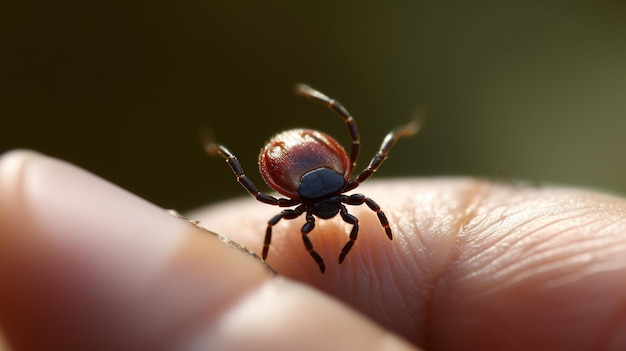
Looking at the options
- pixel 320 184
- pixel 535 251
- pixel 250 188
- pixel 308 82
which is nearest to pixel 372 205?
pixel 320 184

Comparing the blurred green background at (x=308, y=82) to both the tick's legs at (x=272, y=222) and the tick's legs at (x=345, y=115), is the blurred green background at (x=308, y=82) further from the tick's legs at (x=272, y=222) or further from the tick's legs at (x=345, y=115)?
the tick's legs at (x=272, y=222)

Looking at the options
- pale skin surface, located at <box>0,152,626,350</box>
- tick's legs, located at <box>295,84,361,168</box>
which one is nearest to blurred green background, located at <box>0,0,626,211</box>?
pale skin surface, located at <box>0,152,626,350</box>

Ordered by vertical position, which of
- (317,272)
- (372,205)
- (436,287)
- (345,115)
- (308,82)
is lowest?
(317,272)

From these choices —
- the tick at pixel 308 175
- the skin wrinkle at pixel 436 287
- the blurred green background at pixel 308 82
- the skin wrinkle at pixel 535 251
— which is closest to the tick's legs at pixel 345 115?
the tick at pixel 308 175

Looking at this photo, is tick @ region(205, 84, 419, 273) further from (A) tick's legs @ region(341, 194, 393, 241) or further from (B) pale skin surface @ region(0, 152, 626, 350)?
(B) pale skin surface @ region(0, 152, 626, 350)

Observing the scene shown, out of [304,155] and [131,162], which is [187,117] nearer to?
[131,162]

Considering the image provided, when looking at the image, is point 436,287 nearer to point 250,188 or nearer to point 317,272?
point 317,272

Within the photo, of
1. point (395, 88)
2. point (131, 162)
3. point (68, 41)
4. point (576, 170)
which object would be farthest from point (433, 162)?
point (68, 41)
